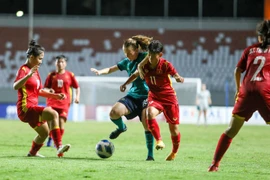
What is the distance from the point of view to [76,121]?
34.1 meters

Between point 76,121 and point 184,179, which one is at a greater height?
point 184,179

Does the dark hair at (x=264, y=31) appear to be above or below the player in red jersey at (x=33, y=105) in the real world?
above

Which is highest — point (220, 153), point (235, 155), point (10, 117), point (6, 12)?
point (6, 12)

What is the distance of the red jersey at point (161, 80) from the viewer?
440 inches

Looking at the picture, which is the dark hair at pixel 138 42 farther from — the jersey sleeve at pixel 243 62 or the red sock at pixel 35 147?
the jersey sleeve at pixel 243 62

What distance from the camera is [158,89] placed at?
11398 mm

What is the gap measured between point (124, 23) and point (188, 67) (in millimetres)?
5139

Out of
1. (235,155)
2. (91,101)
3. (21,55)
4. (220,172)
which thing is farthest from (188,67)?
(220,172)

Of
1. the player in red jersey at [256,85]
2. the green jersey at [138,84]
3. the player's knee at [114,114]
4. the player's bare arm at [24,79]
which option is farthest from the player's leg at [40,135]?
the player in red jersey at [256,85]

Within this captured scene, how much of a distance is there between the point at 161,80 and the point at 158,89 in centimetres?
17

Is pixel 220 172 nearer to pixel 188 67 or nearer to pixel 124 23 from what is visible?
pixel 188 67

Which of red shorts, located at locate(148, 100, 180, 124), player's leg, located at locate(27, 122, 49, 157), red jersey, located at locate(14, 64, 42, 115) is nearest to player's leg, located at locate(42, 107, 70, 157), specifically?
player's leg, located at locate(27, 122, 49, 157)

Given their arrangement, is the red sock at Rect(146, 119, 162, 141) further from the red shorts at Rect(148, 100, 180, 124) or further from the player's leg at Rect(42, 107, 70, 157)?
the player's leg at Rect(42, 107, 70, 157)

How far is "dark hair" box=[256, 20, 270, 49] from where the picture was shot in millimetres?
8664
